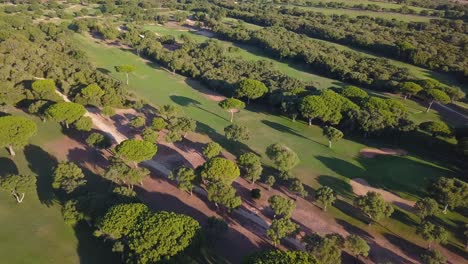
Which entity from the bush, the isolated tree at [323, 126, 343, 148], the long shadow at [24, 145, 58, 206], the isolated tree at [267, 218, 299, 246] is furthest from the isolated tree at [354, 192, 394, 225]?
the long shadow at [24, 145, 58, 206]

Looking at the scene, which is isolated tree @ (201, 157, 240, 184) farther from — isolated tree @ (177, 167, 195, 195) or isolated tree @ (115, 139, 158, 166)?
isolated tree @ (115, 139, 158, 166)

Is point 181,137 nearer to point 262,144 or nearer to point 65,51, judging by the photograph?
point 262,144

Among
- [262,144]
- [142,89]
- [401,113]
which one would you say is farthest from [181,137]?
[401,113]

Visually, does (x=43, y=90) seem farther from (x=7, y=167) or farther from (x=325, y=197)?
(x=325, y=197)

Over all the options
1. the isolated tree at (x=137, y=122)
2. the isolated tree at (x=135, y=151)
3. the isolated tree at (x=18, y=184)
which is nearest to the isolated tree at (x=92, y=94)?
the isolated tree at (x=137, y=122)

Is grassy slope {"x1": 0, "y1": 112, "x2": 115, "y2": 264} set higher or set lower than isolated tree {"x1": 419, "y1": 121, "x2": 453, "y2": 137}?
lower

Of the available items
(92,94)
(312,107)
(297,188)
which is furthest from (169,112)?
(297,188)

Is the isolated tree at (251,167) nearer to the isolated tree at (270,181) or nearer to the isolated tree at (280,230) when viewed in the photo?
the isolated tree at (270,181)
